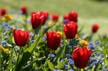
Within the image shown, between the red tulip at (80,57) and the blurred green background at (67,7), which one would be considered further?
the blurred green background at (67,7)

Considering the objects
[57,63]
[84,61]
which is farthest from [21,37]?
[84,61]

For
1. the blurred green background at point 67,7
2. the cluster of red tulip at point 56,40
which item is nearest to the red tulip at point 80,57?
the cluster of red tulip at point 56,40

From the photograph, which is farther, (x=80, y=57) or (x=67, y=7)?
(x=67, y=7)

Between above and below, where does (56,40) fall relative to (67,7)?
above

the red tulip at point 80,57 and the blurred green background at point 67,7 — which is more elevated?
the red tulip at point 80,57

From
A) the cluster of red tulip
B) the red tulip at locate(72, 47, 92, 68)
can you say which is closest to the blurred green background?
the cluster of red tulip

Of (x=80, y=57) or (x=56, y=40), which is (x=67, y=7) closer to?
(x=56, y=40)

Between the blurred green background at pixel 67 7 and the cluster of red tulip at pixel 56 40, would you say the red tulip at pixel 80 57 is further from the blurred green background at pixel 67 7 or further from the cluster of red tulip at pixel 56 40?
the blurred green background at pixel 67 7

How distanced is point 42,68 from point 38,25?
855 millimetres

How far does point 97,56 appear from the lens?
4.63 meters

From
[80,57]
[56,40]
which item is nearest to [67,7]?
[56,40]

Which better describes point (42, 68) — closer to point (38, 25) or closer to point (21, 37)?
point (21, 37)

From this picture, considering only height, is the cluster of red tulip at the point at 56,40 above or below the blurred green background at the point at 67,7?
above

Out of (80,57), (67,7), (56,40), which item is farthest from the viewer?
(67,7)
